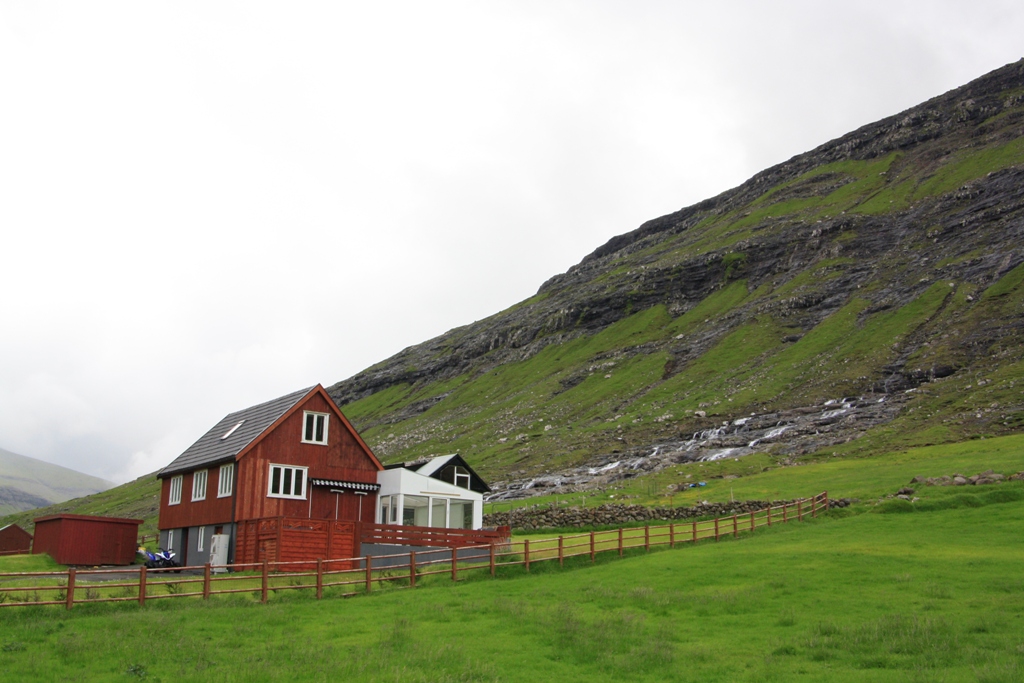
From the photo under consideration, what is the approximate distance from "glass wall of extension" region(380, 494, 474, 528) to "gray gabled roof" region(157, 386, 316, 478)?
7775 millimetres

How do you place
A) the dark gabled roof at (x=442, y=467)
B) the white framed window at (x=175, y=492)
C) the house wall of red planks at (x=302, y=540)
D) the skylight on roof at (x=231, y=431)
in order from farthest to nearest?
the dark gabled roof at (x=442, y=467) < the white framed window at (x=175, y=492) < the skylight on roof at (x=231, y=431) < the house wall of red planks at (x=302, y=540)

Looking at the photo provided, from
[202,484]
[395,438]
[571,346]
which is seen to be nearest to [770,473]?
[202,484]

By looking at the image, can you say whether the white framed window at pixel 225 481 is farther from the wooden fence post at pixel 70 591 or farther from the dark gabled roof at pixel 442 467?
the wooden fence post at pixel 70 591

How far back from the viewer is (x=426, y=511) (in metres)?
47.9

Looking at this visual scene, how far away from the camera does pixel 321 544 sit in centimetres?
3469

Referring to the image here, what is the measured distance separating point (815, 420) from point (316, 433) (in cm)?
5892

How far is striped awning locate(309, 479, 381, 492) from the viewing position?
43188 millimetres

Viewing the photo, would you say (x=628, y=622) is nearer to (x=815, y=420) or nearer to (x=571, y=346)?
(x=815, y=420)

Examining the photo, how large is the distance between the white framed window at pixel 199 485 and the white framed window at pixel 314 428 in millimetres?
6118

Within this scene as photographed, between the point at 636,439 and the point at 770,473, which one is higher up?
the point at 636,439

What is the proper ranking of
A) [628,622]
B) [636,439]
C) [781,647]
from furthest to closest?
[636,439], [628,622], [781,647]

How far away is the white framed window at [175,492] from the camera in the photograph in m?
46.8

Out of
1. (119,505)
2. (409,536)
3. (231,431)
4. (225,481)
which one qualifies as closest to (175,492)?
(231,431)

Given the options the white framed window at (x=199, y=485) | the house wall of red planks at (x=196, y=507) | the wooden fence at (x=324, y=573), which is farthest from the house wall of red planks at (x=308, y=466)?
the white framed window at (x=199, y=485)
